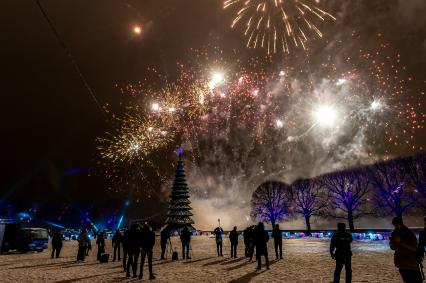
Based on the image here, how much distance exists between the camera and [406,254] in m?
7.64

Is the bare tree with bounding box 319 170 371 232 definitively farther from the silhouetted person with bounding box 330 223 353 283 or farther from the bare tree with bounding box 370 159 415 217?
the silhouetted person with bounding box 330 223 353 283

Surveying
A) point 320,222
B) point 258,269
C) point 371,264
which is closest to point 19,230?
point 258,269

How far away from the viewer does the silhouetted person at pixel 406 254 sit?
755 cm

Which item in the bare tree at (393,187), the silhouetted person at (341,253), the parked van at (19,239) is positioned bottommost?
the silhouetted person at (341,253)

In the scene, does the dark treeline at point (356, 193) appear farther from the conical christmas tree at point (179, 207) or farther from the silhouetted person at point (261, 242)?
the silhouetted person at point (261, 242)

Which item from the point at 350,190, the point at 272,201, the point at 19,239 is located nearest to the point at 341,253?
the point at 19,239

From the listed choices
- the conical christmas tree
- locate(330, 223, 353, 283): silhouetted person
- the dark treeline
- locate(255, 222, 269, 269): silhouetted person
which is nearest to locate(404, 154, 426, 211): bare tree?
the dark treeline

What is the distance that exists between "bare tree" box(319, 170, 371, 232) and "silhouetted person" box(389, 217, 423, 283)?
4462 centimetres

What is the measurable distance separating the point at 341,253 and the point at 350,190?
45.2 m

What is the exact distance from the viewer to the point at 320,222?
213 feet

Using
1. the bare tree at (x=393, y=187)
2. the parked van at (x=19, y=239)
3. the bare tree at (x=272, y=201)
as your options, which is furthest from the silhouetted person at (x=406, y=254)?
the bare tree at (x=272, y=201)

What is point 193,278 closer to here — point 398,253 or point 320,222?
point 398,253

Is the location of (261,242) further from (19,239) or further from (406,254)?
(19,239)

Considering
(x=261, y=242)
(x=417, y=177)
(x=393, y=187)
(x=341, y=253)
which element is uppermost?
(x=417, y=177)
